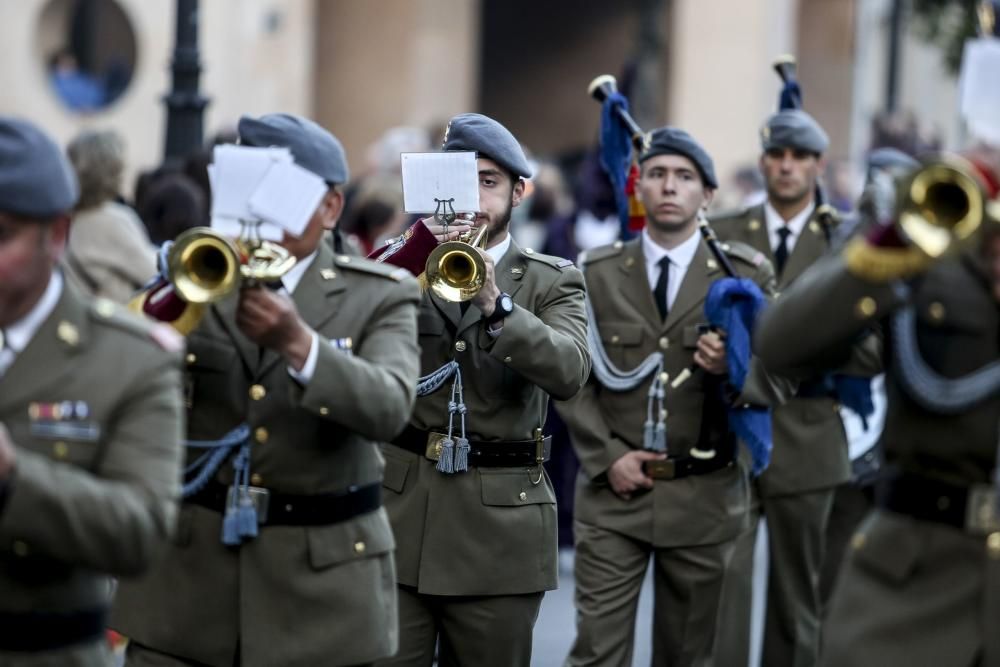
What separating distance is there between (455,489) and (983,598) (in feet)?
7.87

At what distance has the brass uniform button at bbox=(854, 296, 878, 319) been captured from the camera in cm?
461

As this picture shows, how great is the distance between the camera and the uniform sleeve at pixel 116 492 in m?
3.98

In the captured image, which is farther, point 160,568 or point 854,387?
point 854,387

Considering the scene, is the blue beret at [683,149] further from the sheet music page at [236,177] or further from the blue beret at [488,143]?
the sheet music page at [236,177]

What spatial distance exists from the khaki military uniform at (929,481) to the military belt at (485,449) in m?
2.04

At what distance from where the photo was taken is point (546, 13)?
31.0 meters

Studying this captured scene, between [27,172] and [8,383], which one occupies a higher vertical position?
[27,172]

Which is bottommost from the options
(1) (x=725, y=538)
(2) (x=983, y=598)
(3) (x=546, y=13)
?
(1) (x=725, y=538)

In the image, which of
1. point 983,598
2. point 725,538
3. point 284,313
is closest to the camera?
point 983,598

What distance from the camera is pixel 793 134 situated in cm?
930

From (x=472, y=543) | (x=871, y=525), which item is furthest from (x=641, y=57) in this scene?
(x=871, y=525)

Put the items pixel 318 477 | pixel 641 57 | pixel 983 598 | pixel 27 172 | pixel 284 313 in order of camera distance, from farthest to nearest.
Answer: pixel 641 57 → pixel 318 477 → pixel 284 313 → pixel 983 598 → pixel 27 172

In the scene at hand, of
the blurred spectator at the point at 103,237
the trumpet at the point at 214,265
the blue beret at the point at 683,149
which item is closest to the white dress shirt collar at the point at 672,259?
the blue beret at the point at 683,149

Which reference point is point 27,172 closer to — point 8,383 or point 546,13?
point 8,383
